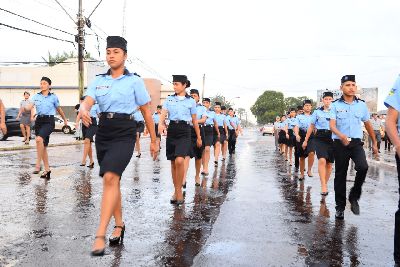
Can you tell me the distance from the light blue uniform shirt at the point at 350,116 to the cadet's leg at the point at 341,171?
0.19 metres

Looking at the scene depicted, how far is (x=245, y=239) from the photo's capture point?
480 centimetres

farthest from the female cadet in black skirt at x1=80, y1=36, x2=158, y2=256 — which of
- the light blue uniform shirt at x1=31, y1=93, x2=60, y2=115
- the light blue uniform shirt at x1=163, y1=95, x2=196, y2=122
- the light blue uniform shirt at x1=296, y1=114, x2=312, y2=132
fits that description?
the light blue uniform shirt at x1=296, y1=114, x2=312, y2=132

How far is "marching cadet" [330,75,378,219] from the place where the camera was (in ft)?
19.8

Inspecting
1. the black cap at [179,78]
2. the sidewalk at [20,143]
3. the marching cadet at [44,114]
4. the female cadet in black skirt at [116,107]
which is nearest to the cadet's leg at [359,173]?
the black cap at [179,78]

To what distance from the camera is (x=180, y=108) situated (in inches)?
280

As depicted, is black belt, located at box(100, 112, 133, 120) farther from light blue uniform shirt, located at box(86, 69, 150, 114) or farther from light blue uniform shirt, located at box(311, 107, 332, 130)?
light blue uniform shirt, located at box(311, 107, 332, 130)

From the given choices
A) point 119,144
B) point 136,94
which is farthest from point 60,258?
point 136,94

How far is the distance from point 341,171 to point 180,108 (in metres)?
2.70

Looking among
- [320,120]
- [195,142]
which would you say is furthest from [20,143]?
[320,120]

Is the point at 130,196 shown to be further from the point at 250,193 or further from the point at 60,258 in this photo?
the point at 60,258

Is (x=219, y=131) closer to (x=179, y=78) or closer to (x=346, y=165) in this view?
(x=179, y=78)

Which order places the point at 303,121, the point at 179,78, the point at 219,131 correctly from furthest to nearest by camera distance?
the point at 219,131 → the point at 303,121 → the point at 179,78

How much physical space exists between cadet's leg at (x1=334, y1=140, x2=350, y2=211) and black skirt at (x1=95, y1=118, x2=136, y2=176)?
325 cm

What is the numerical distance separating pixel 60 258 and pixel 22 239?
84 centimetres
